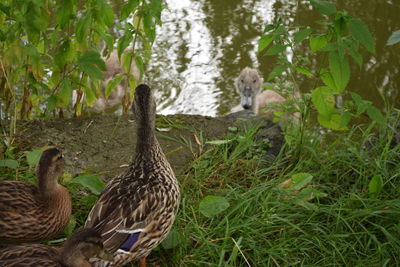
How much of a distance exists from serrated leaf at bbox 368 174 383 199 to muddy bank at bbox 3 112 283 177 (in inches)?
37.2

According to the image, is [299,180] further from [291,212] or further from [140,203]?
[140,203]

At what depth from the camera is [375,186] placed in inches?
148

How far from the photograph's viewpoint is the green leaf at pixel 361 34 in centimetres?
332

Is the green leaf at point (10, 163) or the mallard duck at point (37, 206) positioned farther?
the green leaf at point (10, 163)

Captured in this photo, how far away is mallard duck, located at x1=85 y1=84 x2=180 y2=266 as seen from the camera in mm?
3125

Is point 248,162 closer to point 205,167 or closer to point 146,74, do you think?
point 205,167

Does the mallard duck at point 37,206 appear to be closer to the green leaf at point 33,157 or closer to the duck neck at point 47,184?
the duck neck at point 47,184

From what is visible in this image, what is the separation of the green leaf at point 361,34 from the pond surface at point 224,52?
330cm

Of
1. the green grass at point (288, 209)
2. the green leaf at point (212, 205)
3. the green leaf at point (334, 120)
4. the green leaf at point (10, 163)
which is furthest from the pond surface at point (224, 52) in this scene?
the green leaf at point (212, 205)

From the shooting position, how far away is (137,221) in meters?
3.18

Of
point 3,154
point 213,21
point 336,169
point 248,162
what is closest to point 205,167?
point 248,162

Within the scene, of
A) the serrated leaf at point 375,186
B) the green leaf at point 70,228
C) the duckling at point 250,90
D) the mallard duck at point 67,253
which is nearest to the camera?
the mallard duck at point 67,253

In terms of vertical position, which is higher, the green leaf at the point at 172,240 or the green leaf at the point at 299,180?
the green leaf at the point at 299,180

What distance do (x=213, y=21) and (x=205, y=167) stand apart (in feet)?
15.5
